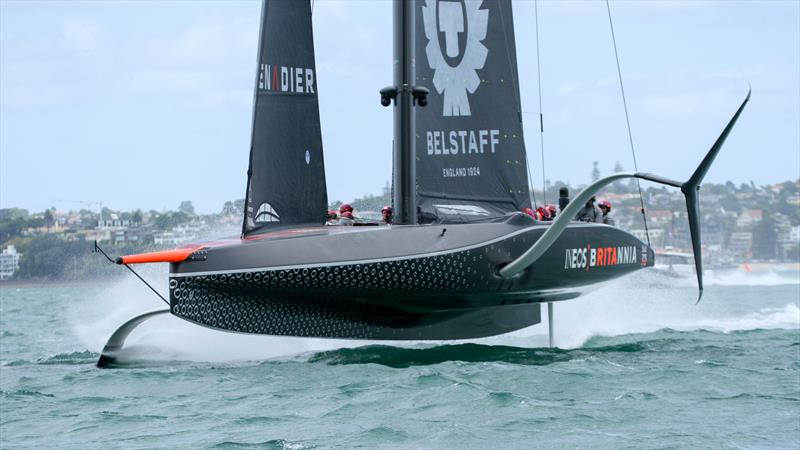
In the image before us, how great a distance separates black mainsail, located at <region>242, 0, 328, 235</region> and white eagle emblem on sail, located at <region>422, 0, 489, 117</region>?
1.31 m

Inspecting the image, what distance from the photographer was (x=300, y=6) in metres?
9.95

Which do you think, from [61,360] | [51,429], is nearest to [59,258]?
[61,360]

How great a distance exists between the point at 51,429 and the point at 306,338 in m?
3.18

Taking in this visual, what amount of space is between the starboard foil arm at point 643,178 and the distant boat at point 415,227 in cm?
1

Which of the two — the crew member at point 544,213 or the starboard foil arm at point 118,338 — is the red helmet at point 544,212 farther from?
the starboard foil arm at point 118,338

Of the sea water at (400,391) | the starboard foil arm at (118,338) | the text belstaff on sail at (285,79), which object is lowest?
the sea water at (400,391)

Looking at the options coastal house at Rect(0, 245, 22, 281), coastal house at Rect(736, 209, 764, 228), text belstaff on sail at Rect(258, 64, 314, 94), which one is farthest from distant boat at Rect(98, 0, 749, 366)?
coastal house at Rect(736, 209, 764, 228)

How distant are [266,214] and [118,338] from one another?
156cm

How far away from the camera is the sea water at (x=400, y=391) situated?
635 centimetres

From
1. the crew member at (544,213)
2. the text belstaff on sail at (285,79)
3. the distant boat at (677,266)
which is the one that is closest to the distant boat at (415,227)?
the text belstaff on sail at (285,79)

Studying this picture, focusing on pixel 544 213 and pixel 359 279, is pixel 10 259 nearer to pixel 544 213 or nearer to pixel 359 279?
pixel 544 213

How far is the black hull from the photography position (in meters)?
8.82

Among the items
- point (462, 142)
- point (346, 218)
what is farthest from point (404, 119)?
point (346, 218)

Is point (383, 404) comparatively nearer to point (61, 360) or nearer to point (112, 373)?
point (112, 373)
